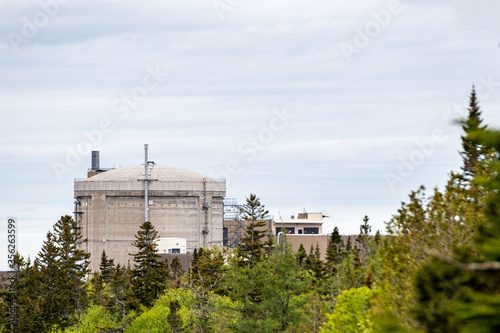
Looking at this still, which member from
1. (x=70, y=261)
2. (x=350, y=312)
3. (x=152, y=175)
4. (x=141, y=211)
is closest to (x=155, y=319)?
(x=70, y=261)

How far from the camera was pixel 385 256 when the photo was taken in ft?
Answer: 82.4

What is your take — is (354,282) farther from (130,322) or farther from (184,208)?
(184,208)

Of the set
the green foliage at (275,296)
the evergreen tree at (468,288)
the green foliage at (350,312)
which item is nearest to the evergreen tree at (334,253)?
the green foliage at (275,296)

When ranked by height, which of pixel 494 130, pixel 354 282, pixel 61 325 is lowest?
pixel 61 325

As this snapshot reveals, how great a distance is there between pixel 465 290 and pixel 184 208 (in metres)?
116

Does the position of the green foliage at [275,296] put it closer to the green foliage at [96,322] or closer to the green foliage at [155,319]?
the green foliage at [155,319]

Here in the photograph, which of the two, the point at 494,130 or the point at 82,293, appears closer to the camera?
the point at 494,130

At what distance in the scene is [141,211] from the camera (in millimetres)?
121000

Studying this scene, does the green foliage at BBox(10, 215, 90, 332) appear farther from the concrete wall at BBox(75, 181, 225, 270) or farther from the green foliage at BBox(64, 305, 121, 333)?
the concrete wall at BBox(75, 181, 225, 270)

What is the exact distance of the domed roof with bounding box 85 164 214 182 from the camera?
12319 centimetres

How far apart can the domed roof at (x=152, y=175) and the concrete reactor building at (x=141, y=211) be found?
19 cm

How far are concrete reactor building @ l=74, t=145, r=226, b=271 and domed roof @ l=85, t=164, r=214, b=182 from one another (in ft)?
0.63

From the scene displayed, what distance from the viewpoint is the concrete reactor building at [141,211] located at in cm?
12094

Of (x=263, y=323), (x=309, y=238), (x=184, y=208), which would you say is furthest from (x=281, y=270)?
(x=309, y=238)
